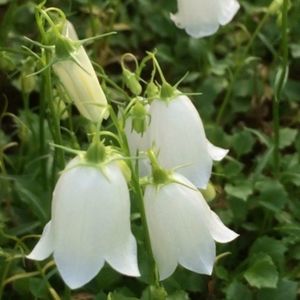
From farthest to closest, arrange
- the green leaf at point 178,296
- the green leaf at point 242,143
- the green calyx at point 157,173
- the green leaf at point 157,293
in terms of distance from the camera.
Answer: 1. the green leaf at point 242,143
2. the green leaf at point 178,296
3. the green leaf at point 157,293
4. the green calyx at point 157,173

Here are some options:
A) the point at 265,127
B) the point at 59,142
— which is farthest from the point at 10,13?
the point at 265,127

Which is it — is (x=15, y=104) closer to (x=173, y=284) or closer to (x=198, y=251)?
(x=173, y=284)

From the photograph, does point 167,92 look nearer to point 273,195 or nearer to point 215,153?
point 215,153

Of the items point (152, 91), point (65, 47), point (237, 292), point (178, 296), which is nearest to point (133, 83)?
point (152, 91)

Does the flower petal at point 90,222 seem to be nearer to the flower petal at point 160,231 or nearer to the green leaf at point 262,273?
the flower petal at point 160,231

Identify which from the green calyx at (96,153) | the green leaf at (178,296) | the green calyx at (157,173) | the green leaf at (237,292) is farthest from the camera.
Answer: the green leaf at (237,292)

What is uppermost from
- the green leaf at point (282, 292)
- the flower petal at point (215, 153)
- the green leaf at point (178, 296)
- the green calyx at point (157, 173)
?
the green calyx at point (157, 173)

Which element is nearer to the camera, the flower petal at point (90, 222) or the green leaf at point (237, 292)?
the flower petal at point (90, 222)

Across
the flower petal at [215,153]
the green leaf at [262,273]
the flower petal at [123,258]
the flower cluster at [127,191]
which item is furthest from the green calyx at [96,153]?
the green leaf at [262,273]
